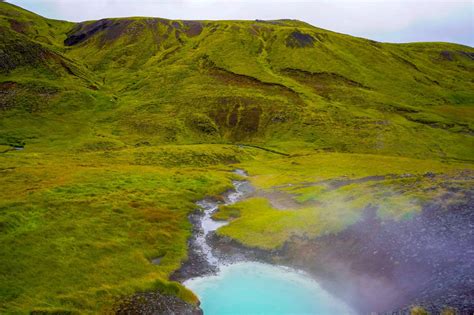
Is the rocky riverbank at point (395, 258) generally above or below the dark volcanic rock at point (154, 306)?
above

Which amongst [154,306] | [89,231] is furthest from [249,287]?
[89,231]

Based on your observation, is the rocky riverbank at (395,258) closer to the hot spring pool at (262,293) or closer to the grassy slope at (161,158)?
the hot spring pool at (262,293)

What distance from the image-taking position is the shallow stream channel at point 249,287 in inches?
1449

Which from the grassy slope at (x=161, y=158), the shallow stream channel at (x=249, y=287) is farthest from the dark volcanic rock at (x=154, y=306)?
the shallow stream channel at (x=249, y=287)

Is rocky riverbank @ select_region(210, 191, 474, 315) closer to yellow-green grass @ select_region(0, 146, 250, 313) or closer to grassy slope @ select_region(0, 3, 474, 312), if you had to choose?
grassy slope @ select_region(0, 3, 474, 312)

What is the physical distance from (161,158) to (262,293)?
248 feet

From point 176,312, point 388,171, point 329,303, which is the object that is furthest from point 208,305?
point 388,171

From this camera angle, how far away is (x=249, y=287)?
135ft

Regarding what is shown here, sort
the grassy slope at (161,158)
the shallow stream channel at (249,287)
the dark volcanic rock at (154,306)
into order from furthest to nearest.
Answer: the grassy slope at (161,158)
the shallow stream channel at (249,287)
the dark volcanic rock at (154,306)

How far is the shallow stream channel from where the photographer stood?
121ft

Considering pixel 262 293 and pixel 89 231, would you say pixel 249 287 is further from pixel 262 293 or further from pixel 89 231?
pixel 89 231

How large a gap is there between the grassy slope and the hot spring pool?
160 inches

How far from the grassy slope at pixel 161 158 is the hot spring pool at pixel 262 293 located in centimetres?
407

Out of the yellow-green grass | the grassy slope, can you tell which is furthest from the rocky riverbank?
the yellow-green grass
